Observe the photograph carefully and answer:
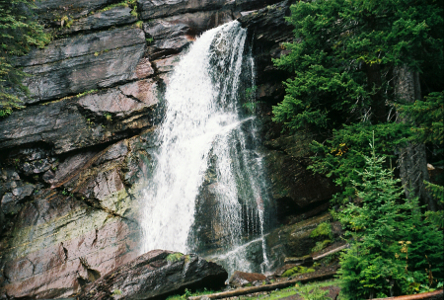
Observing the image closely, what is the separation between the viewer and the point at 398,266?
14.5ft

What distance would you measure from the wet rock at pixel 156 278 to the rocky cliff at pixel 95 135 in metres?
3.53

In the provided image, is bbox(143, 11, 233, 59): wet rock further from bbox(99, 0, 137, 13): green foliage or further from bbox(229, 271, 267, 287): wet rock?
bbox(229, 271, 267, 287): wet rock

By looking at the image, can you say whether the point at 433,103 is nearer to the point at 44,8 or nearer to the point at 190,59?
the point at 190,59

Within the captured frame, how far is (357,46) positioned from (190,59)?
11.3m

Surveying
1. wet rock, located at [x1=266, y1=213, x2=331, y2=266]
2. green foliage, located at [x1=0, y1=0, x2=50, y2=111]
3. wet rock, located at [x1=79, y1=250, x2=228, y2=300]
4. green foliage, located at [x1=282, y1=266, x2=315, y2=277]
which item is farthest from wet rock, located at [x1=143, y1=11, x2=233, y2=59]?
green foliage, located at [x1=282, y1=266, x2=315, y2=277]

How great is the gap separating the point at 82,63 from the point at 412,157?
16.9m

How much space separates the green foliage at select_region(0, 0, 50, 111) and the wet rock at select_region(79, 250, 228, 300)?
1000 cm

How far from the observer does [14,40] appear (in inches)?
625

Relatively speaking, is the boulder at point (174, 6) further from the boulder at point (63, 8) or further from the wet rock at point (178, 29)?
the boulder at point (63, 8)

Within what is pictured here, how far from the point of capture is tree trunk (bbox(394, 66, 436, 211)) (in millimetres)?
7109

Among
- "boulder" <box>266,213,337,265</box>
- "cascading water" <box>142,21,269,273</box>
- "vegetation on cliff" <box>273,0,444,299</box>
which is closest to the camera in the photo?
"vegetation on cliff" <box>273,0,444,299</box>

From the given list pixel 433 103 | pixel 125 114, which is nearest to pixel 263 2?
pixel 125 114

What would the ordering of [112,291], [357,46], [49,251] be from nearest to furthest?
[357,46] < [112,291] < [49,251]

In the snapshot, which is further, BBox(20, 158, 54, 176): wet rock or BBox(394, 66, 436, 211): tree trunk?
BBox(20, 158, 54, 176): wet rock
